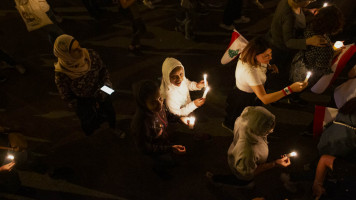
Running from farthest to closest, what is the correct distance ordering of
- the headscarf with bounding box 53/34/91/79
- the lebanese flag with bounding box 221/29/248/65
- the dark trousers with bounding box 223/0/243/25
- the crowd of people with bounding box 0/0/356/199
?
1. the dark trousers with bounding box 223/0/243/25
2. the lebanese flag with bounding box 221/29/248/65
3. the headscarf with bounding box 53/34/91/79
4. the crowd of people with bounding box 0/0/356/199

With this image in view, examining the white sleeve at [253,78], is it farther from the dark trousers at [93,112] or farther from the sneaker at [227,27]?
the sneaker at [227,27]

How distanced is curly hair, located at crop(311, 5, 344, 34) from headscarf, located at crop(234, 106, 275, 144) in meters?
1.45

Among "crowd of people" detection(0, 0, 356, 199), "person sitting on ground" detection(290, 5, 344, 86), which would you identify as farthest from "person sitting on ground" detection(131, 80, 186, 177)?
"person sitting on ground" detection(290, 5, 344, 86)

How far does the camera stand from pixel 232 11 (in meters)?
5.28

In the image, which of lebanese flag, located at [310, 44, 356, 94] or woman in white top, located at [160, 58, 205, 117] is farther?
lebanese flag, located at [310, 44, 356, 94]

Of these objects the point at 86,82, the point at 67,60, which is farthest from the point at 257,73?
the point at 67,60

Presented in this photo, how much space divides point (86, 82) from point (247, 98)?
2.06 metres

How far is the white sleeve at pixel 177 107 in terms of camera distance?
295 cm

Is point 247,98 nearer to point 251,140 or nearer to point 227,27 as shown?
point 251,140

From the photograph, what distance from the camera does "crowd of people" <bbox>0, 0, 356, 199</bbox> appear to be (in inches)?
90.3

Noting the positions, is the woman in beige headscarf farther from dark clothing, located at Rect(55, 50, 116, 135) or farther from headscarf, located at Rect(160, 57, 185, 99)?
headscarf, located at Rect(160, 57, 185, 99)

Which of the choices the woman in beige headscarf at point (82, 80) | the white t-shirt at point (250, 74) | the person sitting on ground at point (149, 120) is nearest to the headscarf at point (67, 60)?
the woman in beige headscarf at point (82, 80)

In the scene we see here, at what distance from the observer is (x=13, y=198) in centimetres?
326

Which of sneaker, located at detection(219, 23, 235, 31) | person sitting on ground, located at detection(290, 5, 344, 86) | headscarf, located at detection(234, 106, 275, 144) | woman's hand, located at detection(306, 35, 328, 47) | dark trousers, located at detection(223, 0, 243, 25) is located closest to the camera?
headscarf, located at detection(234, 106, 275, 144)
